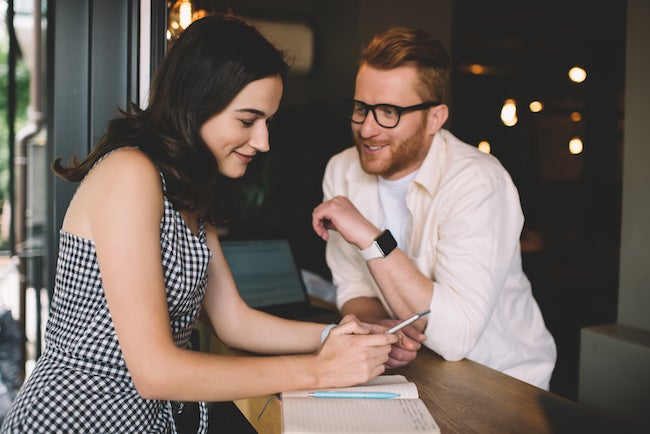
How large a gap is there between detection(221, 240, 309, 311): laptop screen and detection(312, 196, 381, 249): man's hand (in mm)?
449

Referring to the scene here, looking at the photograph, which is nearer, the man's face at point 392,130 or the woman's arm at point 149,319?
the woman's arm at point 149,319

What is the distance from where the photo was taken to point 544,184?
21.6 feet

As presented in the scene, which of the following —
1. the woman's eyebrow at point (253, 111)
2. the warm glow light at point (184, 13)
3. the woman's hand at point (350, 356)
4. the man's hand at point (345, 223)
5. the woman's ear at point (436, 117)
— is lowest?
the woman's hand at point (350, 356)

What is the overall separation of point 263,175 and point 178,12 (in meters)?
2.13

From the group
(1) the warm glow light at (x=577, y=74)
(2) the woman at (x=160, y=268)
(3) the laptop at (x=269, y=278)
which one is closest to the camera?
(2) the woman at (x=160, y=268)

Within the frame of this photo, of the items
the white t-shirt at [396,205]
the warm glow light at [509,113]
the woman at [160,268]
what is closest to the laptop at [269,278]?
the white t-shirt at [396,205]

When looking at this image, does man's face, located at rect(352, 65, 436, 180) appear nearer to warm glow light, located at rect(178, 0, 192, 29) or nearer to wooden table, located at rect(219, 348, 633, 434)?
warm glow light, located at rect(178, 0, 192, 29)

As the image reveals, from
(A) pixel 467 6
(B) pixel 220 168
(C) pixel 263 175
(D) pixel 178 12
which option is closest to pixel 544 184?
(A) pixel 467 6

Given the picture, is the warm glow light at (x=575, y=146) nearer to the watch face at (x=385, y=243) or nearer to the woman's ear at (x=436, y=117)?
the woman's ear at (x=436, y=117)

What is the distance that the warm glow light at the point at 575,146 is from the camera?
664cm

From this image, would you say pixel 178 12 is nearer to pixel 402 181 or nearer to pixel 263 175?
pixel 402 181

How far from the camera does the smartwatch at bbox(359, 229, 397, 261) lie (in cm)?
174

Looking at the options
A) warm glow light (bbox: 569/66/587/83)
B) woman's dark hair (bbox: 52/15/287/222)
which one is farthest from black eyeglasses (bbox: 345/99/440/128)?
warm glow light (bbox: 569/66/587/83)

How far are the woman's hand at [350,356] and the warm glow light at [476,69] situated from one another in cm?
567
